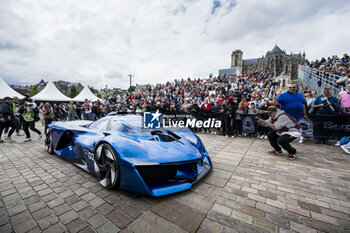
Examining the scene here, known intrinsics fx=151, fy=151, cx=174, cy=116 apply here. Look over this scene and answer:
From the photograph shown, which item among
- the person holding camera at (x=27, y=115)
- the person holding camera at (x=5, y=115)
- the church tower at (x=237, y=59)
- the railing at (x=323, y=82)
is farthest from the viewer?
the church tower at (x=237, y=59)

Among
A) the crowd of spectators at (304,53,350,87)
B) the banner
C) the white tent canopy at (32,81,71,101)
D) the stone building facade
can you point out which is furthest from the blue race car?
the stone building facade

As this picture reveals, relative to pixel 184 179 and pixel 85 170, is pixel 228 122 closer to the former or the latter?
pixel 184 179

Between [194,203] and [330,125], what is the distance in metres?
5.95

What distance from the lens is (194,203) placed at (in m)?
1.91

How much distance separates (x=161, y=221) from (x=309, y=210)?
5.75 ft

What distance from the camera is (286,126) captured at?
140 inches

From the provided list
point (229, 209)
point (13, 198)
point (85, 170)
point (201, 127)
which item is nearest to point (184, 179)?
point (229, 209)

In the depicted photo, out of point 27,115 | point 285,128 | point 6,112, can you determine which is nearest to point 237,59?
point 285,128

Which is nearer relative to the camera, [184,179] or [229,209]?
[229,209]

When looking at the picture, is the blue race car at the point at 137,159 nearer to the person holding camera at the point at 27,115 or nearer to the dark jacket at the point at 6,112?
the person holding camera at the point at 27,115

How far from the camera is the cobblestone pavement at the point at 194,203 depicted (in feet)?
5.11

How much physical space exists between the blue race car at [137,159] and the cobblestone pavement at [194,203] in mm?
170

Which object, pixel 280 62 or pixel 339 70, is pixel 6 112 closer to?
pixel 339 70

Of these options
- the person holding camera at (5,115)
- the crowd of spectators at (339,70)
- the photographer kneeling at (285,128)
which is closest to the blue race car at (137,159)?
the photographer kneeling at (285,128)
